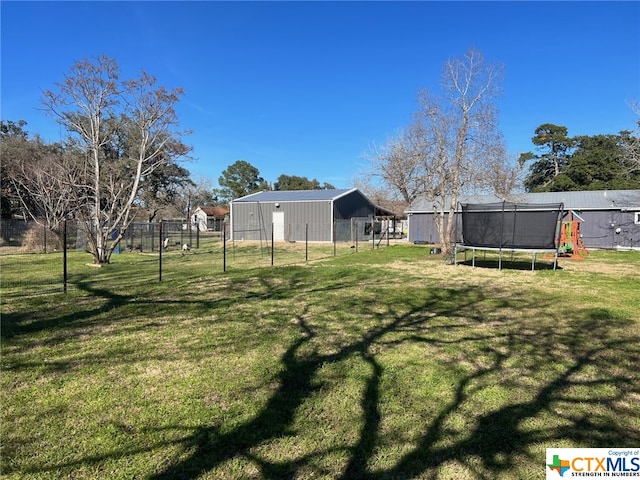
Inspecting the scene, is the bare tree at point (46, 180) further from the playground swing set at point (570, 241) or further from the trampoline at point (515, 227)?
the playground swing set at point (570, 241)

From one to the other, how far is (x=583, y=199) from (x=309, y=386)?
86.6ft

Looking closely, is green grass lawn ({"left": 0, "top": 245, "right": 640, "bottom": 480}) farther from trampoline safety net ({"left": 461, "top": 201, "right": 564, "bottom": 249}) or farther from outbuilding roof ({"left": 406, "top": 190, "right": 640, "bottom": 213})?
outbuilding roof ({"left": 406, "top": 190, "right": 640, "bottom": 213})

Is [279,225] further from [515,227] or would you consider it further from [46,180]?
[515,227]

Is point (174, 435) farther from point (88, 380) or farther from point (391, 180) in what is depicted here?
point (391, 180)

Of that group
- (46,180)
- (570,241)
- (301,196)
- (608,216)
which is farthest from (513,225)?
(46,180)

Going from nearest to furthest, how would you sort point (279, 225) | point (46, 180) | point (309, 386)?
point (309, 386), point (46, 180), point (279, 225)

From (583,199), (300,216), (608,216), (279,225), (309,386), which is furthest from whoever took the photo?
(279,225)

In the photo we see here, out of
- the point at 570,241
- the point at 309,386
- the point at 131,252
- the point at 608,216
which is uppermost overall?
the point at 608,216

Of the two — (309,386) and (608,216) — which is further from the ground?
(608,216)

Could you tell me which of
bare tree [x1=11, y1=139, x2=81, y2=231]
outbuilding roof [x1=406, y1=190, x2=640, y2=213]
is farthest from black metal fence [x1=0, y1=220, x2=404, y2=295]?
outbuilding roof [x1=406, y1=190, x2=640, y2=213]

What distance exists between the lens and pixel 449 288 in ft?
27.4

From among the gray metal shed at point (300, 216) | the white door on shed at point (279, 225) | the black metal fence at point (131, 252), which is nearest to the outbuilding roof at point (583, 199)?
→ the gray metal shed at point (300, 216)

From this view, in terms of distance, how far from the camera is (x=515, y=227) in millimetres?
11367

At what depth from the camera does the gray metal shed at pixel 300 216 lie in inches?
1115
